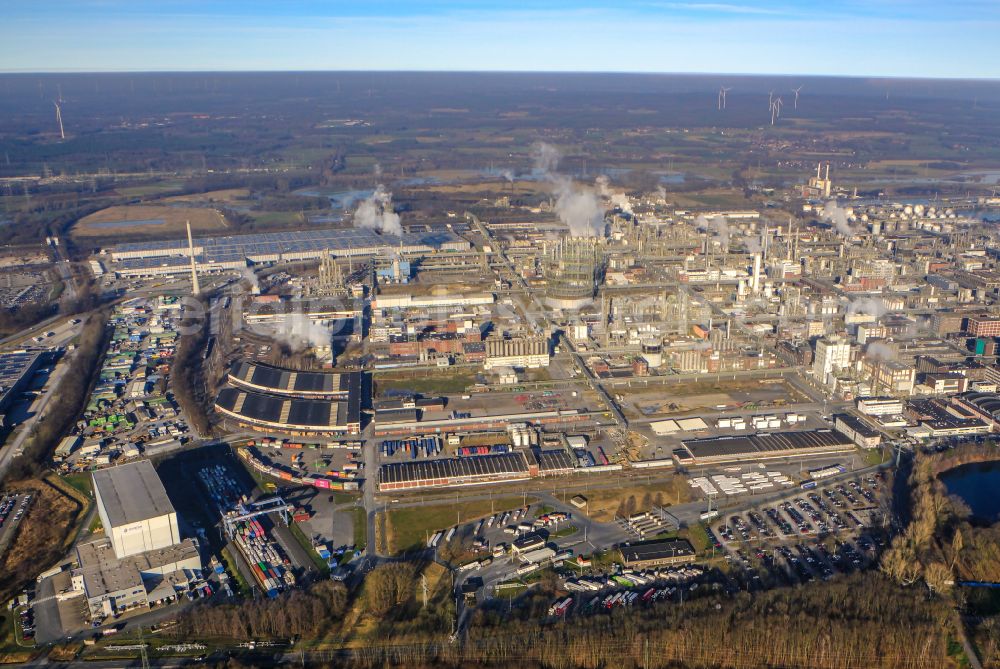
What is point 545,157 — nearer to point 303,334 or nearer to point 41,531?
point 303,334

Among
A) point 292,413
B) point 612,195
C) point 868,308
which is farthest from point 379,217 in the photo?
point 868,308

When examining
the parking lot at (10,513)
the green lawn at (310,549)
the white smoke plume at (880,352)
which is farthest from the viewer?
the white smoke plume at (880,352)

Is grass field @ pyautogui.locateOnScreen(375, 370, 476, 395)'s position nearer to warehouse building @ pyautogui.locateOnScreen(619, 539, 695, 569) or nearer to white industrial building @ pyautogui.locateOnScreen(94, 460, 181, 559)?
white industrial building @ pyautogui.locateOnScreen(94, 460, 181, 559)

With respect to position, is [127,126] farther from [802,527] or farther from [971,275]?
[802,527]

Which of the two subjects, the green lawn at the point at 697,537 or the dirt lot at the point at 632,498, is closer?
the green lawn at the point at 697,537

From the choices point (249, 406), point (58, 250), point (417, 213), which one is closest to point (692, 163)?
point (417, 213)

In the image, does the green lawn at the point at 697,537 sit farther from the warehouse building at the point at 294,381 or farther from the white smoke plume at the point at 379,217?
the white smoke plume at the point at 379,217

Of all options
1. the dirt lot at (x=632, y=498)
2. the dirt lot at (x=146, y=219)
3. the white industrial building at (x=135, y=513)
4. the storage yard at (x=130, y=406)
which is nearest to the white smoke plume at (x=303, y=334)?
the storage yard at (x=130, y=406)
